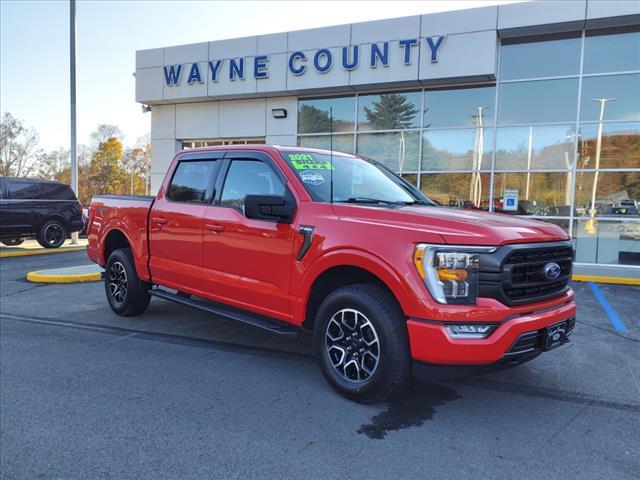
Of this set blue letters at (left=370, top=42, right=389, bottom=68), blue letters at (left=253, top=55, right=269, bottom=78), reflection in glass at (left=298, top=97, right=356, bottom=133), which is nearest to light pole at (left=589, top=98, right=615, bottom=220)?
blue letters at (left=370, top=42, right=389, bottom=68)

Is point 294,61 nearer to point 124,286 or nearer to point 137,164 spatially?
point 124,286

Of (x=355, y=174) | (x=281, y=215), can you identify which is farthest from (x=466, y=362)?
(x=355, y=174)

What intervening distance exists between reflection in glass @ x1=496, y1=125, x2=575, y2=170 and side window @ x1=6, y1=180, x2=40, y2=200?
12.7m

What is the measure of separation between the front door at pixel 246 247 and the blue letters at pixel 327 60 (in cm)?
909

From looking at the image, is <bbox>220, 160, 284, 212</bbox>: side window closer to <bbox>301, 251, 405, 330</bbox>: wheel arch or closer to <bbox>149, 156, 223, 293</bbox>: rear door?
<bbox>149, 156, 223, 293</bbox>: rear door

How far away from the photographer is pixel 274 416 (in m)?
3.56

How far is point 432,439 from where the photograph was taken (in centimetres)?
322

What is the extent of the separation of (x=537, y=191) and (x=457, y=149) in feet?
7.31

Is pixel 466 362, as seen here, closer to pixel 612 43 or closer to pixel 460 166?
pixel 460 166

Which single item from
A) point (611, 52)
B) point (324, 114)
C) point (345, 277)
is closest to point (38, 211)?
point (324, 114)

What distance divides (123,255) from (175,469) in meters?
3.92

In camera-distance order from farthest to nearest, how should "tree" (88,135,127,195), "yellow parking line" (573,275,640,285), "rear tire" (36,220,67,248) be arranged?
"tree" (88,135,127,195)
"rear tire" (36,220,67,248)
"yellow parking line" (573,275,640,285)

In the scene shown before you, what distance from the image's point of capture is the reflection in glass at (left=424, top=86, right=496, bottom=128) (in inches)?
494

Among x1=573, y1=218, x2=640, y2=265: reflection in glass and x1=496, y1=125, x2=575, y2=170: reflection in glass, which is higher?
x1=496, y1=125, x2=575, y2=170: reflection in glass
